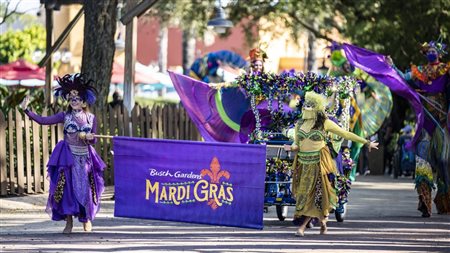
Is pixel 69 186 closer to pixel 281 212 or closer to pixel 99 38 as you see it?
pixel 281 212

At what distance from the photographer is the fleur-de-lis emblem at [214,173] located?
13.4m

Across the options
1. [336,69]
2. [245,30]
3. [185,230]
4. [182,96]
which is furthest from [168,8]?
[185,230]

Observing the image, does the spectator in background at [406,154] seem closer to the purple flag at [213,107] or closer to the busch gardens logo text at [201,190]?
the purple flag at [213,107]

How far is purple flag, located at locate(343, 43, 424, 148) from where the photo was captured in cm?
1666

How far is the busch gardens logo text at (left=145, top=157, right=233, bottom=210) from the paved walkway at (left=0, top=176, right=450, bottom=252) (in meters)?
0.44

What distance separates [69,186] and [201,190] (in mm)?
1662

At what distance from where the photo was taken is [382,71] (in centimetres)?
1667

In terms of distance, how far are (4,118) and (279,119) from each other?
516cm

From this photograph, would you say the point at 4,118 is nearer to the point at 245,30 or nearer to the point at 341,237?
the point at 341,237

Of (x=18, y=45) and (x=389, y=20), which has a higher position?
(x=18, y=45)

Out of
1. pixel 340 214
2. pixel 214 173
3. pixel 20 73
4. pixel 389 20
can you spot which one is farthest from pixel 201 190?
pixel 20 73

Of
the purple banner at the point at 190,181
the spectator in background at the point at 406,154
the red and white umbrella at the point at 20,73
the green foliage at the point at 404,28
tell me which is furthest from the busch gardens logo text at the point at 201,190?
the red and white umbrella at the point at 20,73

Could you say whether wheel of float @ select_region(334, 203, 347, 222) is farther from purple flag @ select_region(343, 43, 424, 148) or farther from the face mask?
the face mask

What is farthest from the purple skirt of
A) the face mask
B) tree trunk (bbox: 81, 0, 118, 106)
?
tree trunk (bbox: 81, 0, 118, 106)
